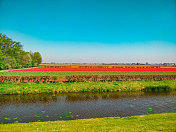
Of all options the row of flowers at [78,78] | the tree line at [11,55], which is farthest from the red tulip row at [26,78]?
the tree line at [11,55]

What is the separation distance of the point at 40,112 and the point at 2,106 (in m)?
4.07

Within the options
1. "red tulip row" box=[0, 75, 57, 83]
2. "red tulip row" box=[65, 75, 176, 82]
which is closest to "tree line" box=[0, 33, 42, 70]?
"red tulip row" box=[0, 75, 57, 83]

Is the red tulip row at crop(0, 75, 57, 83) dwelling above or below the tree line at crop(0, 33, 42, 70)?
below

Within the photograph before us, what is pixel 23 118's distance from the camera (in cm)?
870

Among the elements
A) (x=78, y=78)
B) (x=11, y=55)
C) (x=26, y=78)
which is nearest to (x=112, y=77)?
(x=78, y=78)

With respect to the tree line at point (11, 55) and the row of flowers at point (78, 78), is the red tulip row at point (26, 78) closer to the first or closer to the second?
the row of flowers at point (78, 78)

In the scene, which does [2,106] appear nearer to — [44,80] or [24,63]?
[44,80]

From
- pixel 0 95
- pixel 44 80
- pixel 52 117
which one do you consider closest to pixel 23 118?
→ pixel 52 117

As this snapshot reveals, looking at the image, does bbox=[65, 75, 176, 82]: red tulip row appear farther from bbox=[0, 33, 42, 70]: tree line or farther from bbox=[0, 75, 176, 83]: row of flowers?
bbox=[0, 33, 42, 70]: tree line

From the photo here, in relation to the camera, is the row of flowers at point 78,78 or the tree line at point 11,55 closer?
the row of flowers at point 78,78

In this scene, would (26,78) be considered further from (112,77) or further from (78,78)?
(112,77)

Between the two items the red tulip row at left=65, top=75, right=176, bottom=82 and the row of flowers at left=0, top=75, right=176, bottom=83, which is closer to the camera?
the row of flowers at left=0, top=75, right=176, bottom=83

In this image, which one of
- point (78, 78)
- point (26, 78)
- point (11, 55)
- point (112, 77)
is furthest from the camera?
point (11, 55)

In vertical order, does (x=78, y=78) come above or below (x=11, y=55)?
below
